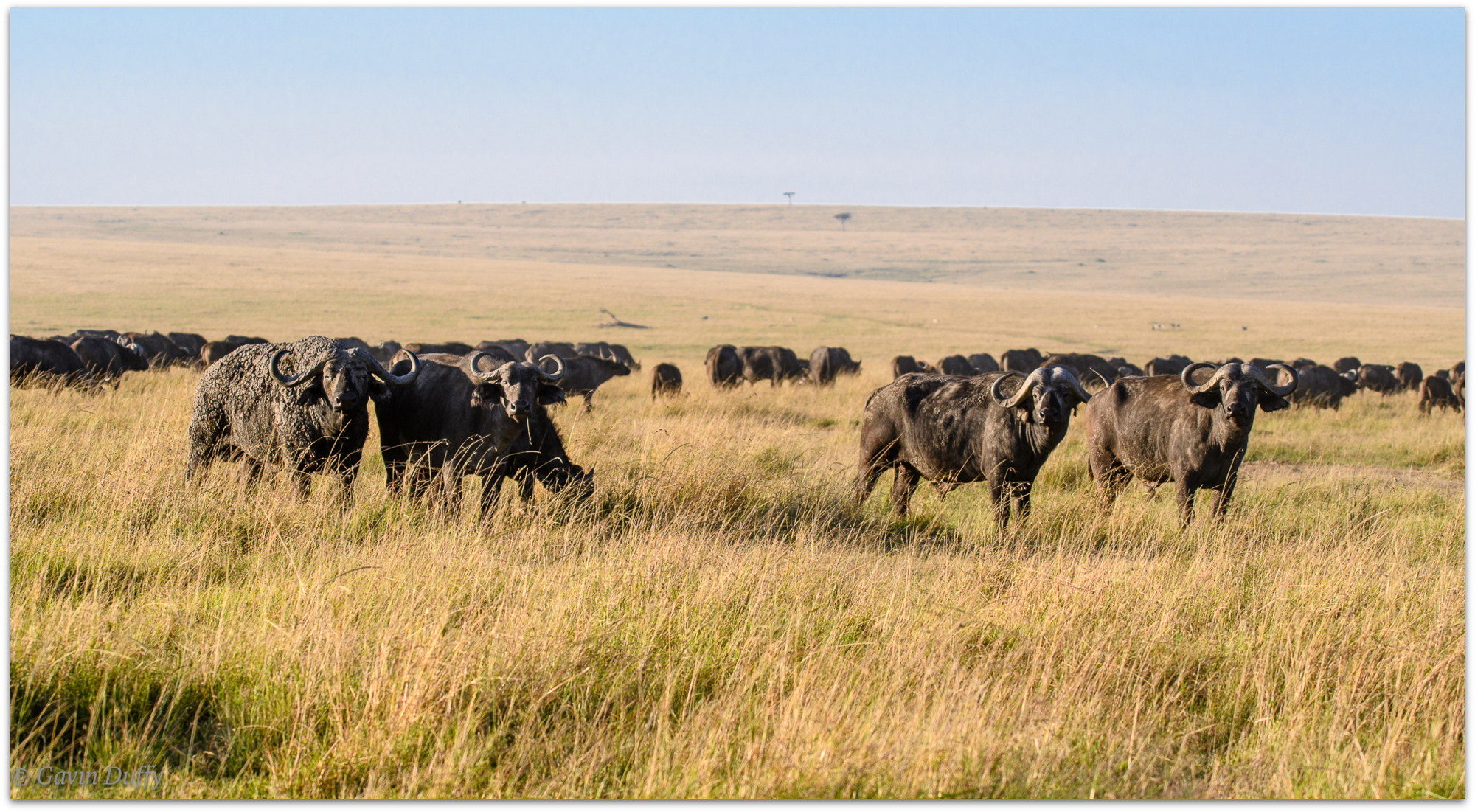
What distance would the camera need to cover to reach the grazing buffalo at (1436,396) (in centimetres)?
2205

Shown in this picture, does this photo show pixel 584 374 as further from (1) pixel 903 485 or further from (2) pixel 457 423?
(2) pixel 457 423

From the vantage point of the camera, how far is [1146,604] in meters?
5.17

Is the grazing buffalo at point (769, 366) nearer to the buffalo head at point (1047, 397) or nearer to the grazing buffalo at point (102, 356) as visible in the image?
the grazing buffalo at point (102, 356)

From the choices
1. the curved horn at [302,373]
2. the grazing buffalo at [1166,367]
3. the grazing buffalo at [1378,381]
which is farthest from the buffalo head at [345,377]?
the grazing buffalo at [1378,381]

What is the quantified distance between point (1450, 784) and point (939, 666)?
1.82m

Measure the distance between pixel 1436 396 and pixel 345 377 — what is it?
22.6m

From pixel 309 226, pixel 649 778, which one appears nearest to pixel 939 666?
pixel 649 778

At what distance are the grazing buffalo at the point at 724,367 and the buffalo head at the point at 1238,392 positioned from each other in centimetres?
1681

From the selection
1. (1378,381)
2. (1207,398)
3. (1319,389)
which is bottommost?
(1378,381)

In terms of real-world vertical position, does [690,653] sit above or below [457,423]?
below

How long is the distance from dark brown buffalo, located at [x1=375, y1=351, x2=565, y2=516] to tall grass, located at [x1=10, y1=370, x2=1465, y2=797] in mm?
512

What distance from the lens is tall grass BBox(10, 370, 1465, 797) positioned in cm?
361

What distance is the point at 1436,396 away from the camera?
72.4ft

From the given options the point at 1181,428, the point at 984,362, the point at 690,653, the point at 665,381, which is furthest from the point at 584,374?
the point at 690,653
